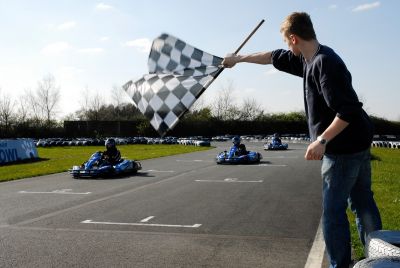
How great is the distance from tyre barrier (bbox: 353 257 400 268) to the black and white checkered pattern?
164 cm

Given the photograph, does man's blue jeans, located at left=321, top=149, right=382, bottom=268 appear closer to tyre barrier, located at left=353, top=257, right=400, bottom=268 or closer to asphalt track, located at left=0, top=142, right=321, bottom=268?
tyre barrier, located at left=353, top=257, right=400, bottom=268

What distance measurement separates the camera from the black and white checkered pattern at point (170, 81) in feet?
12.1

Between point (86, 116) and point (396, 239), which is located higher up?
point (86, 116)

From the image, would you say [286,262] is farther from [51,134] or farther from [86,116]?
[86,116]

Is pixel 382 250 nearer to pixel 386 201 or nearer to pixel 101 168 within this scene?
pixel 386 201

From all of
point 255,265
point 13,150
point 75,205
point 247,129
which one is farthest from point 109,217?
point 247,129

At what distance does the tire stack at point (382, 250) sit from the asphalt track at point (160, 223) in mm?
1419

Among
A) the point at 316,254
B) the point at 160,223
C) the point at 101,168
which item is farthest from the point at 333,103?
the point at 101,168

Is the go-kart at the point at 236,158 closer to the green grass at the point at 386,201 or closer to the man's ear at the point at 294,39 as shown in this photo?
the green grass at the point at 386,201

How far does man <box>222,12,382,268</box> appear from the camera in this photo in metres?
2.91

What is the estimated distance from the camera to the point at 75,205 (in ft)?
27.1

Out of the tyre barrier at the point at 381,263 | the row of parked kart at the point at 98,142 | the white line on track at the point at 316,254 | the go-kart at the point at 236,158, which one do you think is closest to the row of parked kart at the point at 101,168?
the go-kart at the point at 236,158

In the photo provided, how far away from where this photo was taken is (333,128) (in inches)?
113

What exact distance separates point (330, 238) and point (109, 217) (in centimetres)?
444
